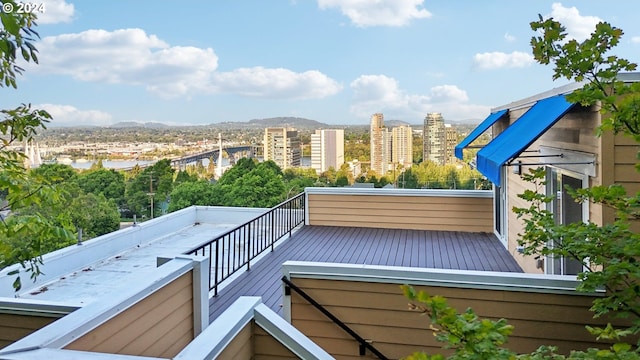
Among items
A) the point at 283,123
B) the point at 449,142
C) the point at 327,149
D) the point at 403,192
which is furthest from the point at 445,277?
the point at 283,123

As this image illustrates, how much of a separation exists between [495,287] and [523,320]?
34 centimetres

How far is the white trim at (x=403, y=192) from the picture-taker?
7855mm

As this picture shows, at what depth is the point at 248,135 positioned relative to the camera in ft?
54.0

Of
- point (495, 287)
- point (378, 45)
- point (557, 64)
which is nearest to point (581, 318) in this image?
point (495, 287)

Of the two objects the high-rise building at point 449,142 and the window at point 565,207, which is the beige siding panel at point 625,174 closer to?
the window at point 565,207

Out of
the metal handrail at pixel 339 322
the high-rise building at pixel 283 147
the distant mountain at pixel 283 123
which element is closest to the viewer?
the metal handrail at pixel 339 322

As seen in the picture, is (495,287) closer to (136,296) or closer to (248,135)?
(136,296)

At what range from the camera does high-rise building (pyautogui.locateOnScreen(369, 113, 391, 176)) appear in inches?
440

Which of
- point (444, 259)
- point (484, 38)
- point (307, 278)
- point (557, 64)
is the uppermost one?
point (484, 38)

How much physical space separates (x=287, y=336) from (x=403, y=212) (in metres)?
6.13

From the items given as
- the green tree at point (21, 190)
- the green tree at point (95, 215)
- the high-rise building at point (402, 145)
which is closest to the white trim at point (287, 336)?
the green tree at point (21, 190)

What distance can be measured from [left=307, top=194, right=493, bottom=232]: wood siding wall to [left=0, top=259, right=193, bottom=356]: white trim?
5469 millimetres

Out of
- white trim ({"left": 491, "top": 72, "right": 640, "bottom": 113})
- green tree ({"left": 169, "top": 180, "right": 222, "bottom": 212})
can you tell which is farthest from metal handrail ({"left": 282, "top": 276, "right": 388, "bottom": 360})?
green tree ({"left": 169, "top": 180, "right": 222, "bottom": 212})

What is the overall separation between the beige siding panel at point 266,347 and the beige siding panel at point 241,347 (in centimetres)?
3
